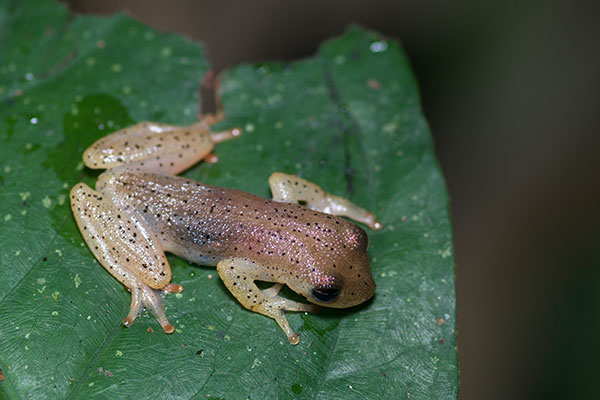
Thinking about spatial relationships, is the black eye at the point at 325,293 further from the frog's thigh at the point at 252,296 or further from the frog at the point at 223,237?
the frog's thigh at the point at 252,296

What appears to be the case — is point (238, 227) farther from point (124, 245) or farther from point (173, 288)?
point (124, 245)

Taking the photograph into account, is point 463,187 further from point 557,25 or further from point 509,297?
point 557,25

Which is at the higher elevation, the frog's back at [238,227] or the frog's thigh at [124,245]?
the frog's back at [238,227]

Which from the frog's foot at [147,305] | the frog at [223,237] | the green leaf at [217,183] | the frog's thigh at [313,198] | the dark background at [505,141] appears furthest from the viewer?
the dark background at [505,141]

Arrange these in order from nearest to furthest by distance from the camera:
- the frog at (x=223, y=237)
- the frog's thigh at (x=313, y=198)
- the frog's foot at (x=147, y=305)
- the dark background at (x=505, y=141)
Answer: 1. the frog's foot at (x=147, y=305)
2. the frog at (x=223, y=237)
3. the frog's thigh at (x=313, y=198)
4. the dark background at (x=505, y=141)

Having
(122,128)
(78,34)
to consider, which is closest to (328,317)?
(122,128)

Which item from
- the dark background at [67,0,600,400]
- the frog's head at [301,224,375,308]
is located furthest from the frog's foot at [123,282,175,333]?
the dark background at [67,0,600,400]

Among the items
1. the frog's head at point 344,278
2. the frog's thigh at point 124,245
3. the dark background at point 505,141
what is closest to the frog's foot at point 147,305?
the frog's thigh at point 124,245

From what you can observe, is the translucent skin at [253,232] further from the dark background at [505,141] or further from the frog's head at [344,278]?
the dark background at [505,141]

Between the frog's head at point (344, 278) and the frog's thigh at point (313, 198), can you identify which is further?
the frog's thigh at point (313, 198)
